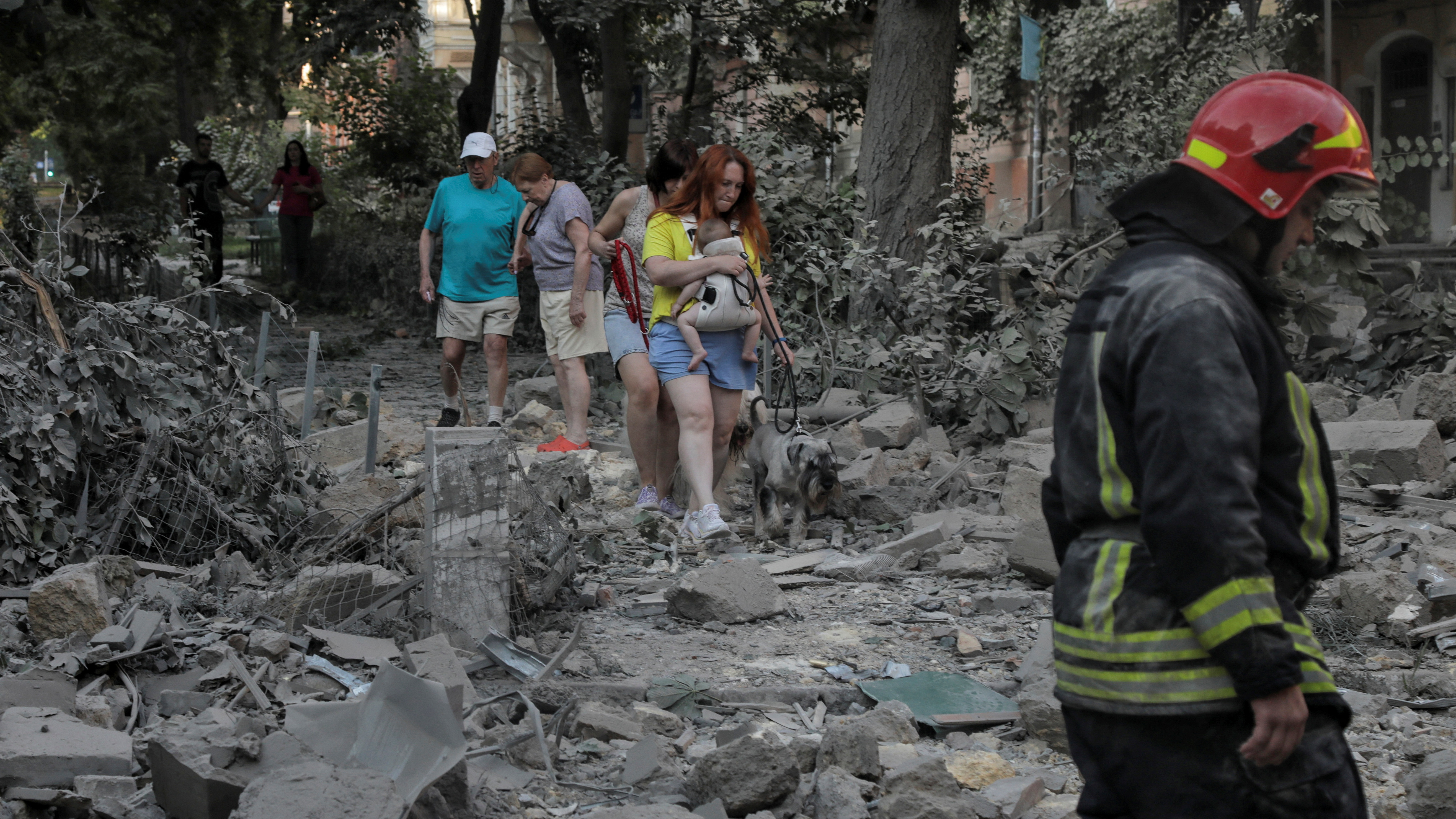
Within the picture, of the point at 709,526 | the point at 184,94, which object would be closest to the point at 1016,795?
the point at 709,526

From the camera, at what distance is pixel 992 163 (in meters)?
32.7

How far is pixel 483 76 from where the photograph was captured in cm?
1755

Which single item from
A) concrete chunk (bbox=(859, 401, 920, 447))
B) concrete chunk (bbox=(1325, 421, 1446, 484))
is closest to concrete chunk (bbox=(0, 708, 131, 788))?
concrete chunk (bbox=(859, 401, 920, 447))

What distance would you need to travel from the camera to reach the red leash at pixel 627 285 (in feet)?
22.1

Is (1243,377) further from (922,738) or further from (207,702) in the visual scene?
(207,702)

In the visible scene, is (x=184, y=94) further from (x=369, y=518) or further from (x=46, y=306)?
(x=369, y=518)

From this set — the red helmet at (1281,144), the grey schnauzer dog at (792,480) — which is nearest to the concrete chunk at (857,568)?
the grey schnauzer dog at (792,480)

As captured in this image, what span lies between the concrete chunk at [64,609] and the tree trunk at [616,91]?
435 inches

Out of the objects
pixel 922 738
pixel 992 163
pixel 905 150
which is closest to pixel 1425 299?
pixel 905 150

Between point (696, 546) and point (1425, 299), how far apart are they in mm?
5743

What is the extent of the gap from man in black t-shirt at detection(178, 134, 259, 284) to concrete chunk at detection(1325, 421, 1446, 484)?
1269cm

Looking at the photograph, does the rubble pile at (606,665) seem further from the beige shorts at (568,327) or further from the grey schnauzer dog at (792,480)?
the beige shorts at (568,327)

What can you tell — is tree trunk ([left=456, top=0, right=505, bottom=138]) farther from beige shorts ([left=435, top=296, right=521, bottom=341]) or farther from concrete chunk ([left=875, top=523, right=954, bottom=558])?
concrete chunk ([left=875, top=523, right=954, bottom=558])

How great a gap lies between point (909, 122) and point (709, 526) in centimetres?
570
